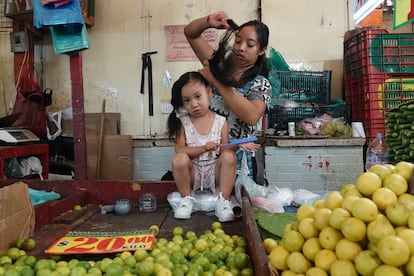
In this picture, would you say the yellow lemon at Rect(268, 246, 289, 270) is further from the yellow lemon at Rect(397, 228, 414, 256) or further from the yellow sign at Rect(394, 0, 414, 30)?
the yellow sign at Rect(394, 0, 414, 30)

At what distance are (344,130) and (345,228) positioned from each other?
3471 millimetres

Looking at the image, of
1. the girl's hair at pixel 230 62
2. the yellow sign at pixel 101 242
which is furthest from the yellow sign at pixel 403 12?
the yellow sign at pixel 101 242

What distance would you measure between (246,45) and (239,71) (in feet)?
0.66

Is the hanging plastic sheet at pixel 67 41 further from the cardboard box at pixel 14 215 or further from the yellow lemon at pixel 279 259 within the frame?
the yellow lemon at pixel 279 259

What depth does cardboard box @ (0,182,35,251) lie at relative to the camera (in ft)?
5.82

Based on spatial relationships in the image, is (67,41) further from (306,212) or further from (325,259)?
(325,259)

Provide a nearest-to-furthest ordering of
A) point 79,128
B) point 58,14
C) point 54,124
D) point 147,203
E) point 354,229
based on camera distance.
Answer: point 354,229, point 147,203, point 58,14, point 79,128, point 54,124

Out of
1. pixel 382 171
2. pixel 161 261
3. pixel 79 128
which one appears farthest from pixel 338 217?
pixel 79 128

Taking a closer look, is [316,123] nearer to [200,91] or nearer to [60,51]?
[200,91]

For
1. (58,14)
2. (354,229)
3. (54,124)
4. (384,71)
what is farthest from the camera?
(54,124)

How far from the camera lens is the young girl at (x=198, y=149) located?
2332 mm

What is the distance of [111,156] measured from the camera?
4.86 m

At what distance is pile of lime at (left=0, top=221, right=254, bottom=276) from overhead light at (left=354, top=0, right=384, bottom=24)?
3247 mm

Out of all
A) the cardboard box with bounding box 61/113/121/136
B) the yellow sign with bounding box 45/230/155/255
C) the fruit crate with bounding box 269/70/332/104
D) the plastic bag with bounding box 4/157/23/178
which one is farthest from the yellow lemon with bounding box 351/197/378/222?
the cardboard box with bounding box 61/113/121/136
